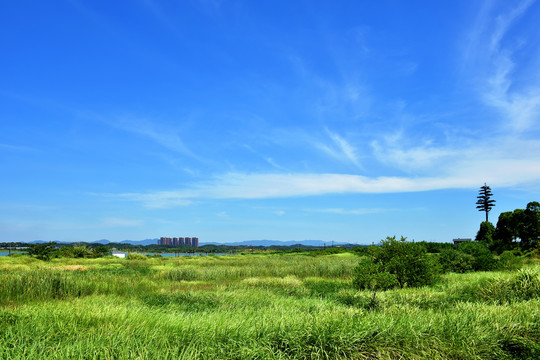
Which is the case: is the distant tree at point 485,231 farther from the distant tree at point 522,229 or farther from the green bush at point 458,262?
the green bush at point 458,262

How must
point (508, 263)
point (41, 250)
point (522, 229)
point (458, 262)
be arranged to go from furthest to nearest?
point (522, 229) → point (41, 250) → point (458, 262) → point (508, 263)

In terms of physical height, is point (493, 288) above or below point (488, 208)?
below

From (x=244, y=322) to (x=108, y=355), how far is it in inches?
73.2

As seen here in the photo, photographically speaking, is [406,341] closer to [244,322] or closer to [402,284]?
[244,322]

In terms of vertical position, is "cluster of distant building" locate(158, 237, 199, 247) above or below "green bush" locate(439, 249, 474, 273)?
below

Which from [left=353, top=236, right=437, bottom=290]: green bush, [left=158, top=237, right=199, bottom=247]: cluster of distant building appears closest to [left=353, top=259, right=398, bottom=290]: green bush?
[left=353, top=236, right=437, bottom=290]: green bush

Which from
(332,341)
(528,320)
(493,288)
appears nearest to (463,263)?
(493,288)

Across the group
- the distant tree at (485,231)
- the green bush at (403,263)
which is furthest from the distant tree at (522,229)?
the green bush at (403,263)

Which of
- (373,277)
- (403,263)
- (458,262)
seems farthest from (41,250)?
(458,262)

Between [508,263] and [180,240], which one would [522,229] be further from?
[180,240]

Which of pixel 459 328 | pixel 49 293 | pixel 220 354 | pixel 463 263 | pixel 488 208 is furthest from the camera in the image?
pixel 488 208

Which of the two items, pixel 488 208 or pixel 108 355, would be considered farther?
pixel 488 208

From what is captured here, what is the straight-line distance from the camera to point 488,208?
208 ft

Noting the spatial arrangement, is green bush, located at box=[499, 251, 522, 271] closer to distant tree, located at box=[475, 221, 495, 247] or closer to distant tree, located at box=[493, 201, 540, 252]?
distant tree, located at box=[493, 201, 540, 252]
